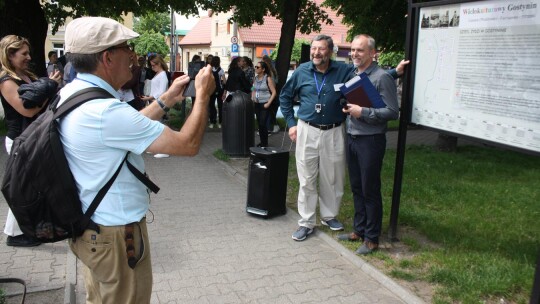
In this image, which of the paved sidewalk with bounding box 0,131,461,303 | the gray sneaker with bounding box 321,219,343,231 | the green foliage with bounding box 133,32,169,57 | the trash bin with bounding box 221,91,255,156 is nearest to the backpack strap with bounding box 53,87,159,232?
the paved sidewalk with bounding box 0,131,461,303

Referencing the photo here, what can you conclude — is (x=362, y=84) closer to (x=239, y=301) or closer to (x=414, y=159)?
(x=239, y=301)

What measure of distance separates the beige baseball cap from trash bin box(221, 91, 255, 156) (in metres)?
6.94

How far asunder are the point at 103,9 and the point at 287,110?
31.2ft

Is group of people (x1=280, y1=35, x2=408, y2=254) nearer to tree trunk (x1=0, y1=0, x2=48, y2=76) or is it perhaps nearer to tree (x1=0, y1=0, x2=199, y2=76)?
tree (x1=0, y1=0, x2=199, y2=76)

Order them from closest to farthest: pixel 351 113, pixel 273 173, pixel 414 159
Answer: pixel 351 113 < pixel 273 173 < pixel 414 159

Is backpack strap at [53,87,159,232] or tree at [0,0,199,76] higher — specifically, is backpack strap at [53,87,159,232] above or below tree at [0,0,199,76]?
below

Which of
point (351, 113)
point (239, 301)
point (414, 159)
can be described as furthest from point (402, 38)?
point (239, 301)

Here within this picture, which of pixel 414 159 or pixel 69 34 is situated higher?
→ pixel 69 34

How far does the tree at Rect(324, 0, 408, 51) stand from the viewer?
1239cm

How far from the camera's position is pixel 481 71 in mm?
3705

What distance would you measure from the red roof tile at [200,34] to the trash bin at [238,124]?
4882 cm

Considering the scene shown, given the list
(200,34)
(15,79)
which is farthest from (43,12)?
(200,34)

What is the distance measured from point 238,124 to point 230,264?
4.88 meters

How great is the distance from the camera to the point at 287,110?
5.17 metres
